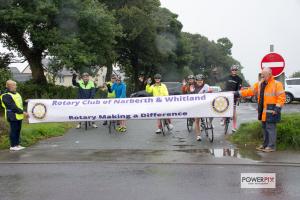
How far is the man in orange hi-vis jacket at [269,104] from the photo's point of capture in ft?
37.2

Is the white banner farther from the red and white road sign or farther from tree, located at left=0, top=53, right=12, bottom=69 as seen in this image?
tree, located at left=0, top=53, right=12, bottom=69

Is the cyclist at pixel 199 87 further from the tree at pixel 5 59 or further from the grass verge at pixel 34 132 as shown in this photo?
the tree at pixel 5 59

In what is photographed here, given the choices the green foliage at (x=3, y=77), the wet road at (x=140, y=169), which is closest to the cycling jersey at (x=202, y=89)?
the wet road at (x=140, y=169)

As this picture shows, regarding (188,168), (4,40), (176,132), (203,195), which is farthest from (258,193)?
(4,40)

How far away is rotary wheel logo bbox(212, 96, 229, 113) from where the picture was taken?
13563 mm

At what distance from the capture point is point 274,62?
12.4m

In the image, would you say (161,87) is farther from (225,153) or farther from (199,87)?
(225,153)

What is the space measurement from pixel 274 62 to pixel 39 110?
22.2ft

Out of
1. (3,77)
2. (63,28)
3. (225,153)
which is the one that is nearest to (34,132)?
(225,153)

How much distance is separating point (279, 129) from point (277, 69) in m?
1.60

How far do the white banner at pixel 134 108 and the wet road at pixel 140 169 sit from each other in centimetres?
68

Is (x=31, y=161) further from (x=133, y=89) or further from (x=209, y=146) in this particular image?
(x=133, y=89)

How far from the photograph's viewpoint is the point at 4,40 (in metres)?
34.6

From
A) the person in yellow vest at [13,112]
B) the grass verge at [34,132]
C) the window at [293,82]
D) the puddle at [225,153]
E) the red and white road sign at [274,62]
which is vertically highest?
the window at [293,82]
